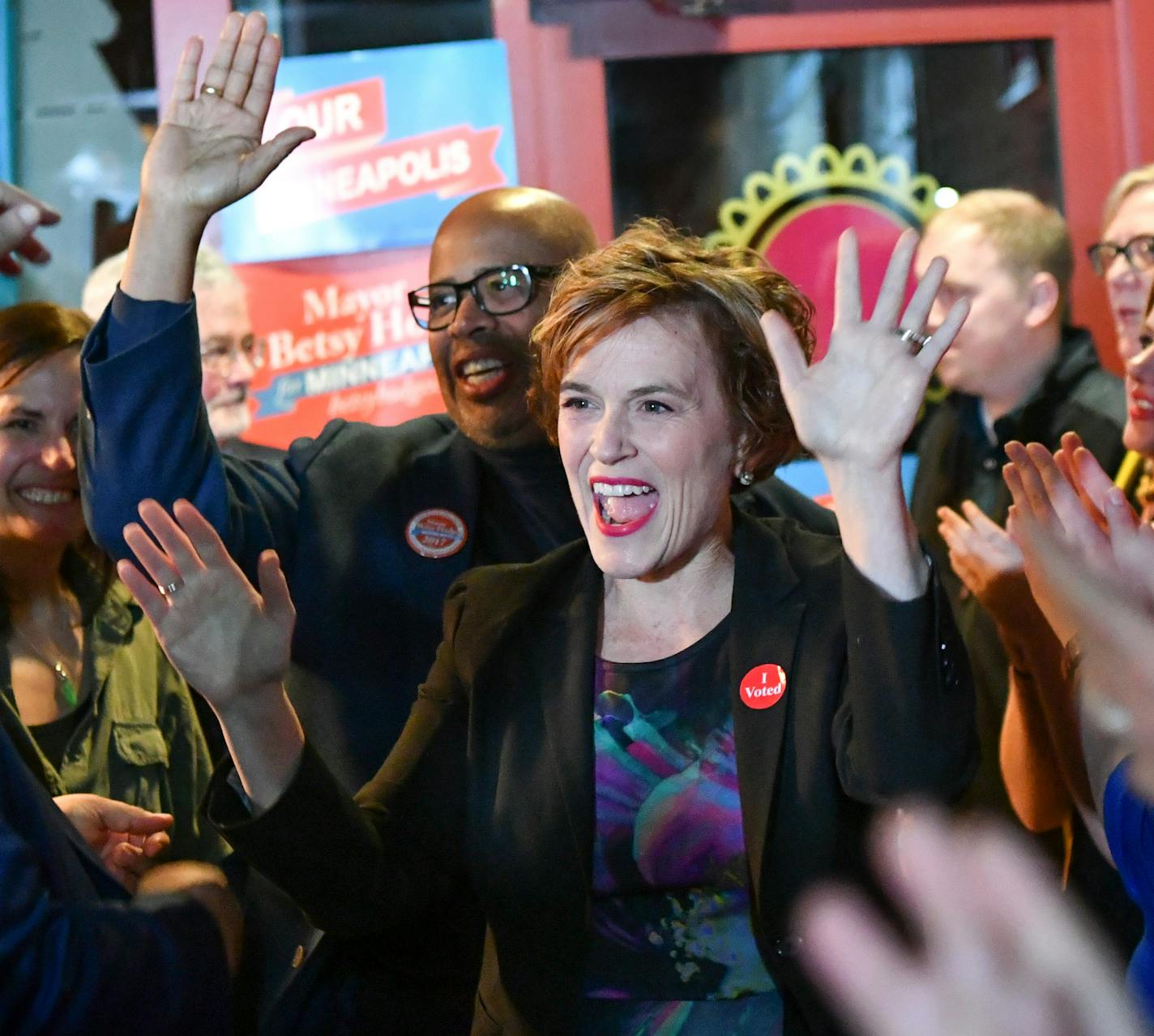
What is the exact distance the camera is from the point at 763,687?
178 centimetres

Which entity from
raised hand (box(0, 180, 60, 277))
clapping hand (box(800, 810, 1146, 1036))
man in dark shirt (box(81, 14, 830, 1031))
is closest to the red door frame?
man in dark shirt (box(81, 14, 830, 1031))

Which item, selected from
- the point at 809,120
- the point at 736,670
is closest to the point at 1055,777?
the point at 736,670

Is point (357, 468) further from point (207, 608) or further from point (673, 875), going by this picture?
point (673, 875)

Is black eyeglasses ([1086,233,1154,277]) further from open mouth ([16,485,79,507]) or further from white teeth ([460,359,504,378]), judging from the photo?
open mouth ([16,485,79,507])

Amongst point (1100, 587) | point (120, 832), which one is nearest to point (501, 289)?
point (120, 832)

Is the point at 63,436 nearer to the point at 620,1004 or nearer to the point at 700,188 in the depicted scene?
the point at 620,1004

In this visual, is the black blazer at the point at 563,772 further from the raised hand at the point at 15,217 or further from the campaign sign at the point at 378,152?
the campaign sign at the point at 378,152

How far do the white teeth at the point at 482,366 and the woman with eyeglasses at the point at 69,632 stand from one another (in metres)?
0.68

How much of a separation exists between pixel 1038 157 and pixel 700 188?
3.04ft

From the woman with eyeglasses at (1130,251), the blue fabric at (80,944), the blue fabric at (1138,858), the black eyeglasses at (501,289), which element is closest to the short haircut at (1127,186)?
the woman with eyeglasses at (1130,251)

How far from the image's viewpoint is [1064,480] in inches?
74.0

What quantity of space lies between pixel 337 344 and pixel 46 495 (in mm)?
1228

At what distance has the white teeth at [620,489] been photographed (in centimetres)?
191

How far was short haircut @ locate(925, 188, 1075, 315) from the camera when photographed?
11.1 feet
